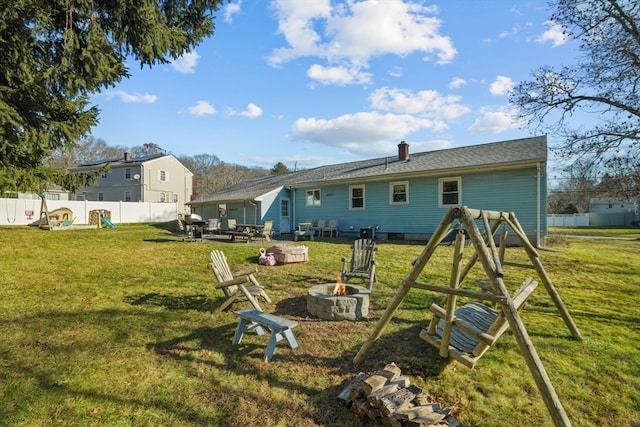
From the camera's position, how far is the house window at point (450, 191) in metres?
14.0

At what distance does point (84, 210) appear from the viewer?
2369cm

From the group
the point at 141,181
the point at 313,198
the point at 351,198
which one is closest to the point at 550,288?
the point at 351,198

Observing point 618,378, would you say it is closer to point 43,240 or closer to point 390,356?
point 390,356

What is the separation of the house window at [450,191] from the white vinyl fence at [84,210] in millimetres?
23389

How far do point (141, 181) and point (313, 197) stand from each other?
23374 mm

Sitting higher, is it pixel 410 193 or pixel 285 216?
pixel 410 193

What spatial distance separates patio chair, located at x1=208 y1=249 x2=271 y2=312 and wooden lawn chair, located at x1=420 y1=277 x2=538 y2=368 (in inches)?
106

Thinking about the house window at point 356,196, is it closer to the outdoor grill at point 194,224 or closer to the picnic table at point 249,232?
the picnic table at point 249,232

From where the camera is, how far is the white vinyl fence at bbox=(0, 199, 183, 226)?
20.8 meters

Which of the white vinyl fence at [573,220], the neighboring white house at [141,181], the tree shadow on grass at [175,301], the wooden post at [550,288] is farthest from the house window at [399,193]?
the white vinyl fence at [573,220]

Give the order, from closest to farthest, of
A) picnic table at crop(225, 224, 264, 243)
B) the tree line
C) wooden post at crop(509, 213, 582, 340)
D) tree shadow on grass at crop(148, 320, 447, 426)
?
tree shadow on grass at crop(148, 320, 447, 426), wooden post at crop(509, 213, 582, 340), picnic table at crop(225, 224, 264, 243), the tree line

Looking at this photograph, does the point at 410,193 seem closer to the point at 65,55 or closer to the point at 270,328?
the point at 270,328

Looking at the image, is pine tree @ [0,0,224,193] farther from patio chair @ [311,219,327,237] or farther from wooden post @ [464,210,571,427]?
patio chair @ [311,219,327,237]

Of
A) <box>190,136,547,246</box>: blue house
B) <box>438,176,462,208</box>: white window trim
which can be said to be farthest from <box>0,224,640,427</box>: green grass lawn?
<box>438,176,462,208</box>: white window trim
